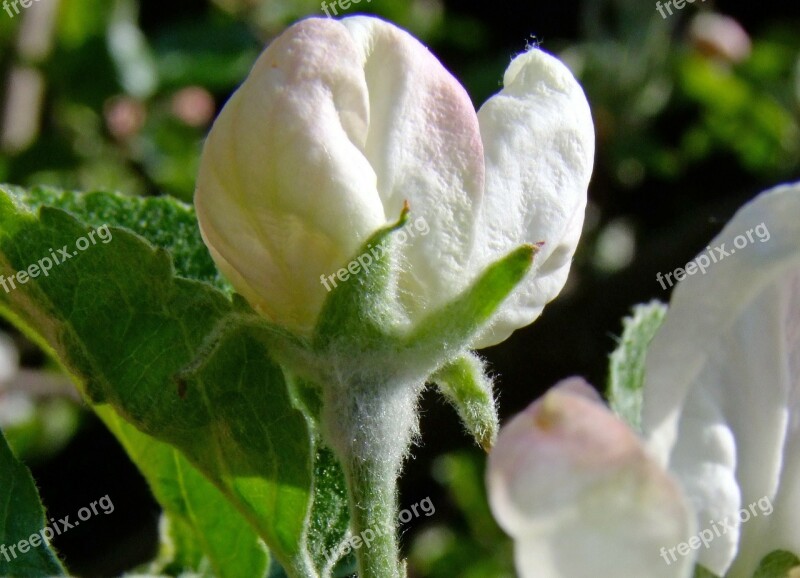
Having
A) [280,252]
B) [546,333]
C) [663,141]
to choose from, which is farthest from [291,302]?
[663,141]

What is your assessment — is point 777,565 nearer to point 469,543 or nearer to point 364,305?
point 364,305

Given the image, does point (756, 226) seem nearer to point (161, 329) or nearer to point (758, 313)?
point (758, 313)

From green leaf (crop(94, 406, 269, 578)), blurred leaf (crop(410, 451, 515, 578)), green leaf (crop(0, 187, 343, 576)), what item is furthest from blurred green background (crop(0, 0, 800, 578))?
green leaf (crop(0, 187, 343, 576))

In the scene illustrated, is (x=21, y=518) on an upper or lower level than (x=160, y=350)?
lower

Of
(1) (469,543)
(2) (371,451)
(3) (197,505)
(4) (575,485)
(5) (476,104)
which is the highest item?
(4) (575,485)

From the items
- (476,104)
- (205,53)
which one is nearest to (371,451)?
(205,53)

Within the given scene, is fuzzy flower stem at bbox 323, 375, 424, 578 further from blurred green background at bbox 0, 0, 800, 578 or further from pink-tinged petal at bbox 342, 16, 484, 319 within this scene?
blurred green background at bbox 0, 0, 800, 578

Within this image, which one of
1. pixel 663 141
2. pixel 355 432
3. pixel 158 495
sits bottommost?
pixel 663 141
